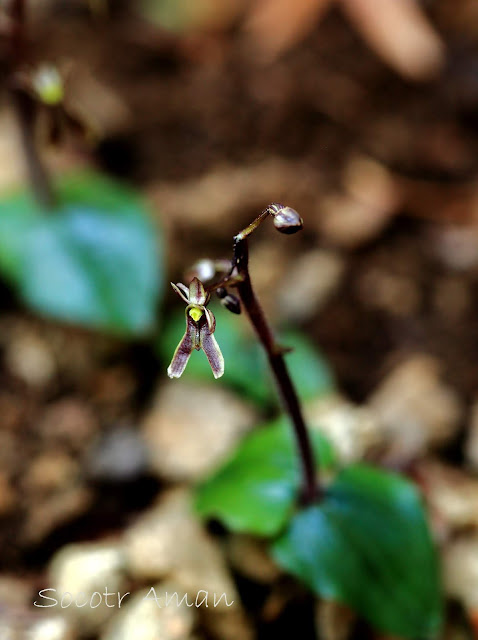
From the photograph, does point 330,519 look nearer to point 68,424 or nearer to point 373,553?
point 373,553

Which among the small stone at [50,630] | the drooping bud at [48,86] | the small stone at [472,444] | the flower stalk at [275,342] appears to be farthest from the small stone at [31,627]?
the drooping bud at [48,86]

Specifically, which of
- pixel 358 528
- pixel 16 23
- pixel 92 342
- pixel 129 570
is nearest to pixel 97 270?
pixel 92 342

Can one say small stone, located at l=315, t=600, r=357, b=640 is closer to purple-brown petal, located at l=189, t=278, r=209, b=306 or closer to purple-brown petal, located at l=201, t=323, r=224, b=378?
purple-brown petal, located at l=201, t=323, r=224, b=378

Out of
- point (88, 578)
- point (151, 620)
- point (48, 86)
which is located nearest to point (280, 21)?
point (48, 86)

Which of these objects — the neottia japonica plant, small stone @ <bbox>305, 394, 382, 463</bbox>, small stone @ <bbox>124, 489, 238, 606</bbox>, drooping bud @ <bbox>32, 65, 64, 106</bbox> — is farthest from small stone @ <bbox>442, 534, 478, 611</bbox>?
drooping bud @ <bbox>32, 65, 64, 106</bbox>

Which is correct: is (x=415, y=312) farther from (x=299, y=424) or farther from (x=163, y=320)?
(x=299, y=424)

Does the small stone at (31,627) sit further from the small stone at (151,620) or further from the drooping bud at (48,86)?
the drooping bud at (48,86)
